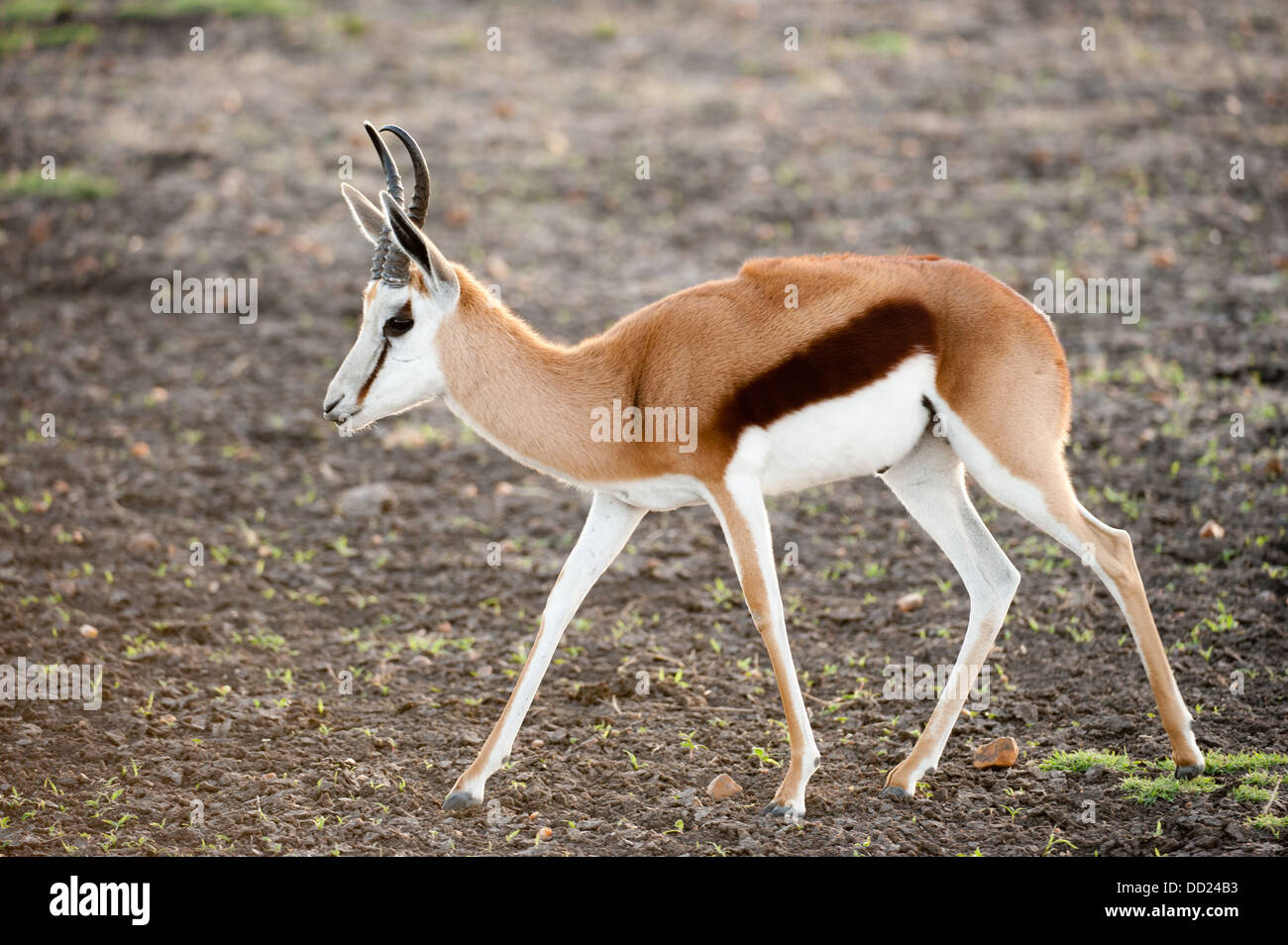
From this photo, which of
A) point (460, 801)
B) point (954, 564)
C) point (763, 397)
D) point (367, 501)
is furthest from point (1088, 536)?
point (367, 501)

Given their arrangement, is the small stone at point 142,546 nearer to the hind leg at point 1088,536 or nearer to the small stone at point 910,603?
the small stone at point 910,603

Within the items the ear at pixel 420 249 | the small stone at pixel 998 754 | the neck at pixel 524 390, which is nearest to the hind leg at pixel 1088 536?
the small stone at pixel 998 754

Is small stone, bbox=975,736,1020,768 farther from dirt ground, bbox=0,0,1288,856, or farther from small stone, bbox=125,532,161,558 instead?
small stone, bbox=125,532,161,558

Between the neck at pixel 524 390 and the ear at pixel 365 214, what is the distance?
41cm

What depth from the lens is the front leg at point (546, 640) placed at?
16.6 feet

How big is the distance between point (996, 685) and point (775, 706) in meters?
0.95

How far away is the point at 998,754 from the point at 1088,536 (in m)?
0.95

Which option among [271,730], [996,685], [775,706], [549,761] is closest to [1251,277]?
[996,685]

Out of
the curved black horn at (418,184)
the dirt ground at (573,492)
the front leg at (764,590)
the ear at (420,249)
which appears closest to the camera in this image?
the ear at (420,249)

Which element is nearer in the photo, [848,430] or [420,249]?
[420,249]

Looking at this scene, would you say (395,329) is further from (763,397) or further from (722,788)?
(722,788)

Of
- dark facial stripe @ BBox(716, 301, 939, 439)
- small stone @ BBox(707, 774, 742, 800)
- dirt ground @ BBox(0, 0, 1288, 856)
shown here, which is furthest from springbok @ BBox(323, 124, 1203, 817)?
dirt ground @ BBox(0, 0, 1288, 856)

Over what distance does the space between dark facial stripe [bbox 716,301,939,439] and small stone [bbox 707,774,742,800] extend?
1317mm

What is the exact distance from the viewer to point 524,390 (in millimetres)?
5035
